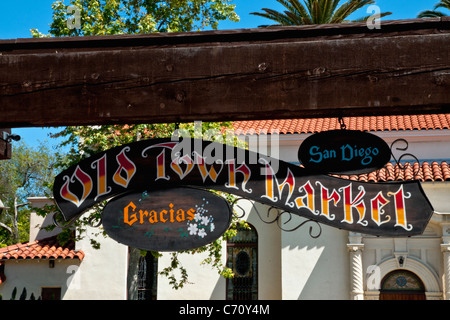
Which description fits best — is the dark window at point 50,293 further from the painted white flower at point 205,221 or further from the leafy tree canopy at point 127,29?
the painted white flower at point 205,221

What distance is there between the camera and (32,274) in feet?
63.9

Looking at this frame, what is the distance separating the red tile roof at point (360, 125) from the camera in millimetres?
19547

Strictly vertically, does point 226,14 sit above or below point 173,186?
above

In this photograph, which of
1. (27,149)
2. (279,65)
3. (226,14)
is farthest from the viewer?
(27,149)

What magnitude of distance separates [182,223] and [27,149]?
42.0m

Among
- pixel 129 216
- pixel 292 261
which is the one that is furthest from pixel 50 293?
pixel 129 216

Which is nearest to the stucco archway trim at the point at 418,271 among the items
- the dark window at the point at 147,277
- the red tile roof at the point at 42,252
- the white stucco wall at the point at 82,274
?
the dark window at the point at 147,277

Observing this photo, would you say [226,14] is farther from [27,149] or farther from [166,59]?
[27,149]

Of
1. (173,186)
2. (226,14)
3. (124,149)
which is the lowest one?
(173,186)

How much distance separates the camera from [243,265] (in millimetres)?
19375

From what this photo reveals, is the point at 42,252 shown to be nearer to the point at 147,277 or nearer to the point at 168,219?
the point at 147,277

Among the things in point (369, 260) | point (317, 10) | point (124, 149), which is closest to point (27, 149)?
point (317, 10)

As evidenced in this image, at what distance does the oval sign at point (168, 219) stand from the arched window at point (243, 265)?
15.2m

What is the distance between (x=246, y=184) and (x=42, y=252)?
1640 centimetres
